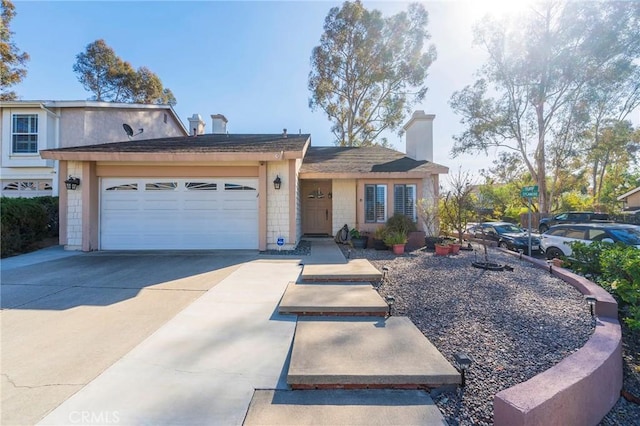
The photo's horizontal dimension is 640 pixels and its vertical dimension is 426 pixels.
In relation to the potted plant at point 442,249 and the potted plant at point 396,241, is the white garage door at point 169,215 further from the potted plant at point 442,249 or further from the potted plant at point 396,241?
the potted plant at point 442,249

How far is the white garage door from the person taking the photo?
28.8 ft

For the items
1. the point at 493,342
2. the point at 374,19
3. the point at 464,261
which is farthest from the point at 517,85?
the point at 493,342

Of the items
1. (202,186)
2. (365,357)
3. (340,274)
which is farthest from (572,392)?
(202,186)

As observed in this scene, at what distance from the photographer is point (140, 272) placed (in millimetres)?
6156

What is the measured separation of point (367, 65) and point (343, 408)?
21480 mm

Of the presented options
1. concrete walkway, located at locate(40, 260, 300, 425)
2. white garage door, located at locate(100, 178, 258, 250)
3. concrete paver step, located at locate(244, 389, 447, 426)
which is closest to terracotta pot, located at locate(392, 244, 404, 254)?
white garage door, located at locate(100, 178, 258, 250)

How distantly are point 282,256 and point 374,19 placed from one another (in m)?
18.9

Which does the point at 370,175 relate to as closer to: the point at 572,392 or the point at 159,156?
the point at 159,156

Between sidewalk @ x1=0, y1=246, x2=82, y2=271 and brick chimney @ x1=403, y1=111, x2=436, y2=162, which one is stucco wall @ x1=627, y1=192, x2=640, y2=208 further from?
sidewalk @ x1=0, y1=246, x2=82, y2=271

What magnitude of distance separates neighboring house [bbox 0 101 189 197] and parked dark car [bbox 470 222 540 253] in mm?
17816

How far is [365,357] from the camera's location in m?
2.72

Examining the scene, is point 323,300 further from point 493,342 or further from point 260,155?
point 260,155

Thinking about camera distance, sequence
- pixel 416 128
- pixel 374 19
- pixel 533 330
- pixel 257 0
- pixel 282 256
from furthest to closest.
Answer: pixel 374 19, pixel 416 128, pixel 257 0, pixel 282 256, pixel 533 330

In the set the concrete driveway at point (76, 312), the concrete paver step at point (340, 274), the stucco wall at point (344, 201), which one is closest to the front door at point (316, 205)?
the stucco wall at point (344, 201)
